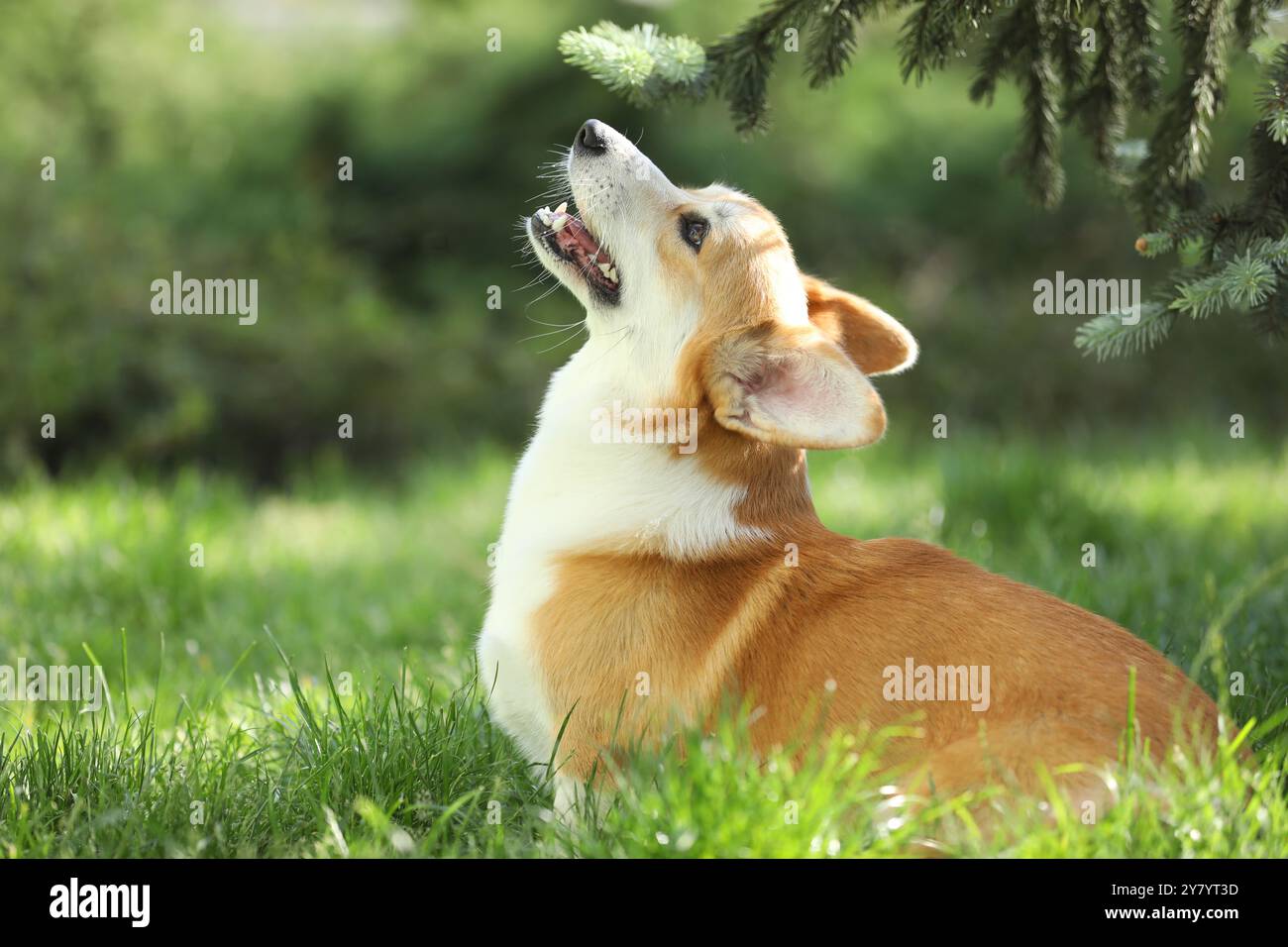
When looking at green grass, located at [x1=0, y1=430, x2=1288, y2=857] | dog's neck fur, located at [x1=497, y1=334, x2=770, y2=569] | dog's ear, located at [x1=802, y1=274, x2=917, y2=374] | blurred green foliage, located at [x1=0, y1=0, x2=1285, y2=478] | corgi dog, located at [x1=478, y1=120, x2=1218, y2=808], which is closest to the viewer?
green grass, located at [x1=0, y1=430, x2=1288, y2=857]

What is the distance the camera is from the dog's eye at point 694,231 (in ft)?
9.98

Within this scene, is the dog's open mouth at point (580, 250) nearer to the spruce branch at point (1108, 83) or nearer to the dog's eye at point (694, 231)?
the dog's eye at point (694, 231)

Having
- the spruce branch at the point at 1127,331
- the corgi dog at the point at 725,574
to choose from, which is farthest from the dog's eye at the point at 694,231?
the spruce branch at the point at 1127,331

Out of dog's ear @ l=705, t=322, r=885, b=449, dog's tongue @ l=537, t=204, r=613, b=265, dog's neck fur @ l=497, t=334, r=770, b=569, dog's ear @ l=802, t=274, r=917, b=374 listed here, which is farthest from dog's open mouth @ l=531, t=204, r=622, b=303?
dog's ear @ l=802, t=274, r=917, b=374

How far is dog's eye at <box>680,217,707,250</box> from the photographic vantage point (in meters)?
3.04

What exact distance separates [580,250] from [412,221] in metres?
5.40

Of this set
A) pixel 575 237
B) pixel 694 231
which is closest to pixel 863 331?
pixel 694 231

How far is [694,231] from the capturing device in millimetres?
3057

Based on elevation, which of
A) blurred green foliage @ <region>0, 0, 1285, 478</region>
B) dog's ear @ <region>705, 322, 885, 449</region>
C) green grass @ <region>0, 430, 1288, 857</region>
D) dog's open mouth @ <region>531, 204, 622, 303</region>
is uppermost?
blurred green foliage @ <region>0, 0, 1285, 478</region>

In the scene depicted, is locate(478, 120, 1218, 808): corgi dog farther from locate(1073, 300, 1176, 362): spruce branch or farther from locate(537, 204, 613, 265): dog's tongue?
locate(1073, 300, 1176, 362): spruce branch

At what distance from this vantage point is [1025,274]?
8.75 meters

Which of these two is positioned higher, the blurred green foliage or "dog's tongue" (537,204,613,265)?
the blurred green foliage

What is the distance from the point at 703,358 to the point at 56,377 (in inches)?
191
